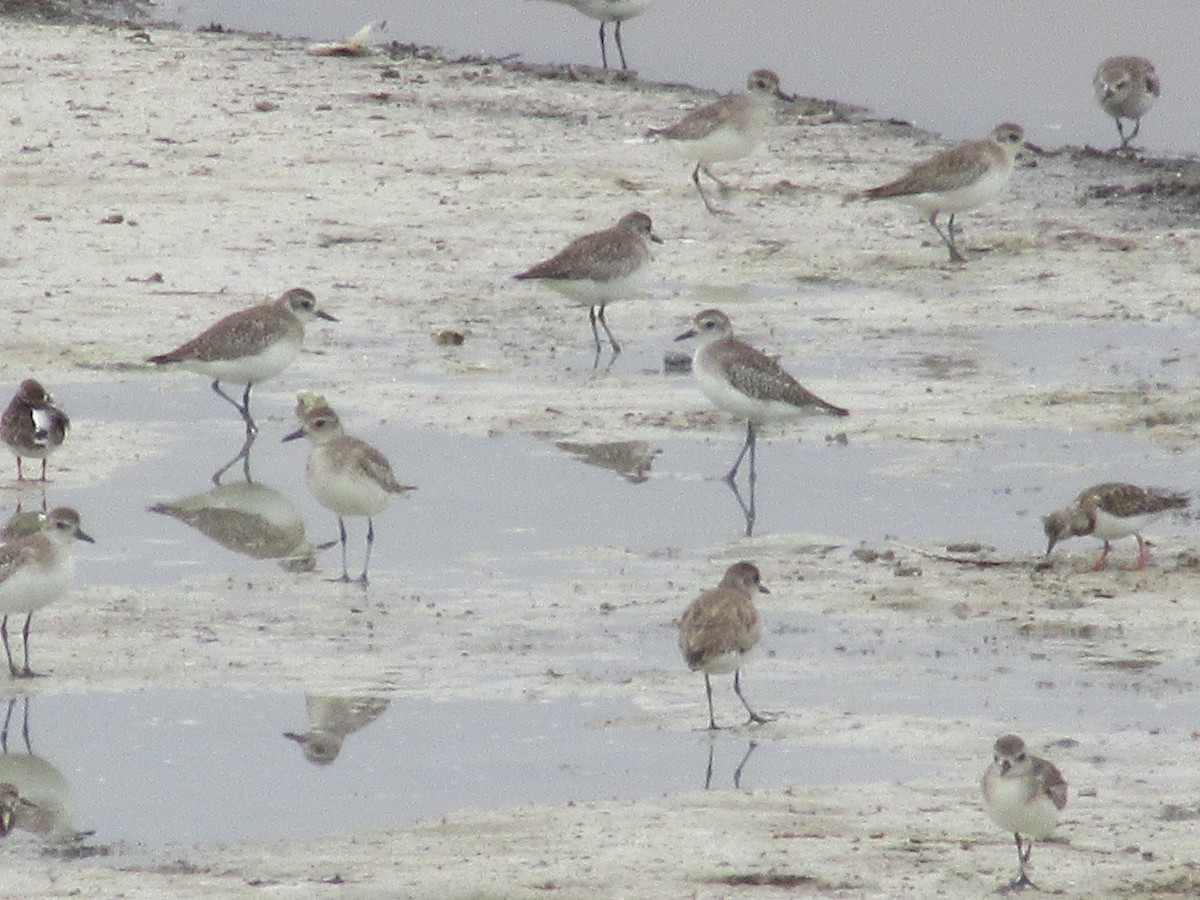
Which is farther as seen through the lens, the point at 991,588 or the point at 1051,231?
the point at 1051,231

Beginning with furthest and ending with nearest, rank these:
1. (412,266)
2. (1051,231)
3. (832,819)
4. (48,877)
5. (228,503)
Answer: (1051,231) → (412,266) → (228,503) → (832,819) → (48,877)

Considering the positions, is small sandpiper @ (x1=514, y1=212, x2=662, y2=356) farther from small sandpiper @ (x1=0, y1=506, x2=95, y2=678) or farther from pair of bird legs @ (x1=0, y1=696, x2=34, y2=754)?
pair of bird legs @ (x1=0, y1=696, x2=34, y2=754)

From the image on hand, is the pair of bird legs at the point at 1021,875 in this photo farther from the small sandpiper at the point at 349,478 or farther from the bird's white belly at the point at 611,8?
the bird's white belly at the point at 611,8

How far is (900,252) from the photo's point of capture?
19.8m

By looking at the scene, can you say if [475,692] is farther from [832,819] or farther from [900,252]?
[900,252]

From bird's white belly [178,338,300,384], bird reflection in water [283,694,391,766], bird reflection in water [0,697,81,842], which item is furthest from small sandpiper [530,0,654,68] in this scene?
bird reflection in water [0,697,81,842]

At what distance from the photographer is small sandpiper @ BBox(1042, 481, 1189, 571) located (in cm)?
1245

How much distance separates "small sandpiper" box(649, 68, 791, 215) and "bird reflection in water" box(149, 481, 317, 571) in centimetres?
734

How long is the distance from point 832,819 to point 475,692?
7.07 ft

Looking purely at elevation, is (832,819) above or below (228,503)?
below

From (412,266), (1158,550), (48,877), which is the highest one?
(412,266)

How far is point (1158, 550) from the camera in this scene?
13.0 m

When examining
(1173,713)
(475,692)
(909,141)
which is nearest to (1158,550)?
(1173,713)

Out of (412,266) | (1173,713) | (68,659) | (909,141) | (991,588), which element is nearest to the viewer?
(1173,713)
